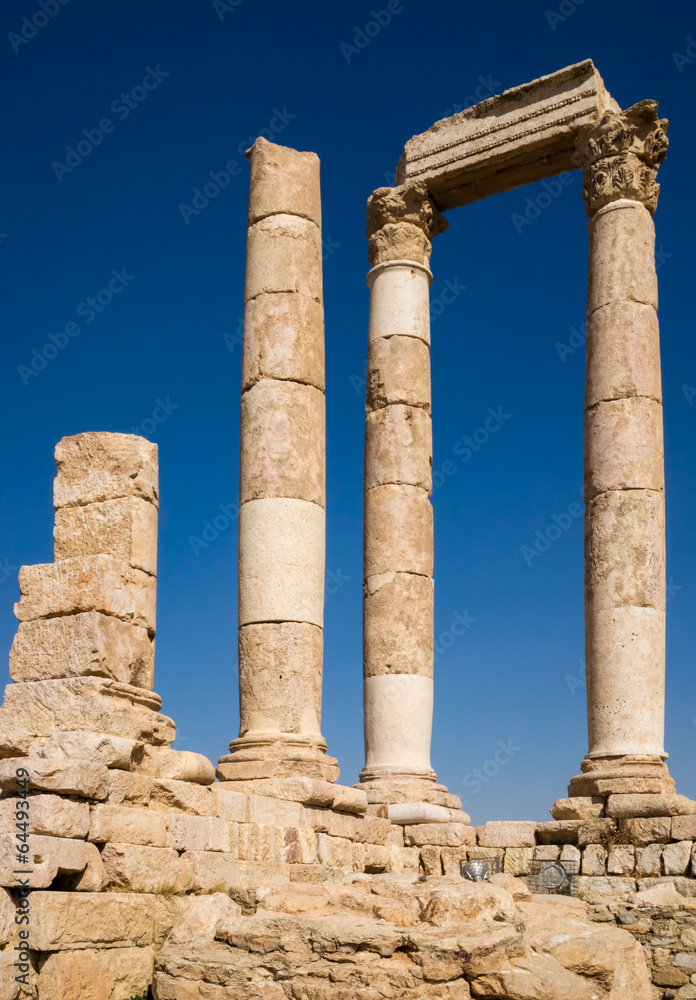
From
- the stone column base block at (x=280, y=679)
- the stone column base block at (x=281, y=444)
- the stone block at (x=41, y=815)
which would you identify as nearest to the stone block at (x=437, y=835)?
the stone column base block at (x=280, y=679)

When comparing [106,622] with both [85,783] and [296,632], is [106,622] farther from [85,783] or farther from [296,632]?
[296,632]

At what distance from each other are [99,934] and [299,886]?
6.60 feet

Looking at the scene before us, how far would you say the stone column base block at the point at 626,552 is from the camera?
59.9 feet

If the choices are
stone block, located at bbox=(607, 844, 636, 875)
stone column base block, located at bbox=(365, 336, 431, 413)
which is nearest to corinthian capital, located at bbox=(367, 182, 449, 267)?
stone column base block, located at bbox=(365, 336, 431, 413)

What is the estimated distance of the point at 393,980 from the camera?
30.7 feet

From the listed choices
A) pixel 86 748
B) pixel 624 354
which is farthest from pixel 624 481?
pixel 86 748

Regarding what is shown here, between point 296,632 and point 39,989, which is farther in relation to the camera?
point 296,632

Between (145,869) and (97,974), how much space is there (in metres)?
1.11

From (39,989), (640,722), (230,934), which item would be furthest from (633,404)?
(39,989)

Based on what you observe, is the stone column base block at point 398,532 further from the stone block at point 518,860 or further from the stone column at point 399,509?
the stone block at point 518,860

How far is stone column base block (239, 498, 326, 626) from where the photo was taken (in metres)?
16.1

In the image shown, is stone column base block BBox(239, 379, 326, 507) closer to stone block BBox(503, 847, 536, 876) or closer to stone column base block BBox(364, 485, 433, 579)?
stone column base block BBox(364, 485, 433, 579)

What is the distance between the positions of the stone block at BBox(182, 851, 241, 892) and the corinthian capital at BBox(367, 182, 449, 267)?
1291 centimetres

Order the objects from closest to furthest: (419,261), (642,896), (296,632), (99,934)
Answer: (99,934)
(642,896)
(296,632)
(419,261)
